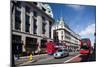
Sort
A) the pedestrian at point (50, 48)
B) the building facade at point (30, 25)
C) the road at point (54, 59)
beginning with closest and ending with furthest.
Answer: the building facade at point (30, 25) < the road at point (54, 59) < the pedestrian at point (50, 48)

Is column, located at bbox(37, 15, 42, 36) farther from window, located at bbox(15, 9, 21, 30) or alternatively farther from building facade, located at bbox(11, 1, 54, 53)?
window, located at bbox(15, 9, 21, 30)

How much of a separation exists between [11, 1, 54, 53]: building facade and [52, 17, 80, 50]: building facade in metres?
0.12

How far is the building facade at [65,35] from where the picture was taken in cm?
291

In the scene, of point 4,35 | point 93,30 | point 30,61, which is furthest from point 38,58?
point 93,30

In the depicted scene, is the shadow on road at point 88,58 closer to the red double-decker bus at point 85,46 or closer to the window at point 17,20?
the red double-decker bus at point 85,46

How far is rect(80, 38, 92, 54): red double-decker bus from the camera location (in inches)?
121

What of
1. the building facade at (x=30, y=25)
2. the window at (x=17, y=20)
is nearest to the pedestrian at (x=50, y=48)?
the building facade at (x=30, y=25)

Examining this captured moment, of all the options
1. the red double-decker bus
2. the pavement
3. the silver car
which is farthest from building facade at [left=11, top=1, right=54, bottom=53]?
the red double-decker bus

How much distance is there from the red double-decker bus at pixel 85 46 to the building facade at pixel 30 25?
2.00 ft

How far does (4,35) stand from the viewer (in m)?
2.50

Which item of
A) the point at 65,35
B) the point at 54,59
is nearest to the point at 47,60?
the point at 54,59

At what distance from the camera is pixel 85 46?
3.12m

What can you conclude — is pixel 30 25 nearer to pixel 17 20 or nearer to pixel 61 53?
→ pixel 17 20

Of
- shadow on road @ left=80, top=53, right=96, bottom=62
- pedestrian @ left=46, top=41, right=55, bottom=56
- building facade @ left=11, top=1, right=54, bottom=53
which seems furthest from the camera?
shadow on road @ left=80, top=53, right=96, bottom=62
